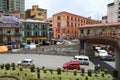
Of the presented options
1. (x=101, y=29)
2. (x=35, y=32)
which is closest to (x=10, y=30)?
(x=35, y=32)

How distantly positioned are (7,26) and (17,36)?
4.35m

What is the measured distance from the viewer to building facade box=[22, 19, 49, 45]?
9200 centimetres

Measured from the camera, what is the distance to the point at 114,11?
385 ft

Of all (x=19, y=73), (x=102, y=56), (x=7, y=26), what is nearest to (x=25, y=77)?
(x=19, y=73)

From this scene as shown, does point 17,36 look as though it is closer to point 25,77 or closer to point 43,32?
point 43,32

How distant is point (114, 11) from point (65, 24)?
21733mm

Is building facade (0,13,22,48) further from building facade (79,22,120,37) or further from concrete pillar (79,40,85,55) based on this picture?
concrete pillar (79,40,85,55)

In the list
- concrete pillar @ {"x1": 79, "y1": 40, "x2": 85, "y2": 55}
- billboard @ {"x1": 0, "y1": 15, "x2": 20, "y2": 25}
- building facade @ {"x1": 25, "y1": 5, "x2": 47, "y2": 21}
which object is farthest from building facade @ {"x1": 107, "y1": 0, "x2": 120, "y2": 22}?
billboard @ {"x1": 0, "y1": 15, "x2": 20, "y2": 25}

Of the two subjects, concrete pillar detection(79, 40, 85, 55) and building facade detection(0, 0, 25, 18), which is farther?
building facade detection(0, 0, 25, 18)

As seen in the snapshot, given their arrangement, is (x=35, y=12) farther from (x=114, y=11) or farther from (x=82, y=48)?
(x=82, y=48)

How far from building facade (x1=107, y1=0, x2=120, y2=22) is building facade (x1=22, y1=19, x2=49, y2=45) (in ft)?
110

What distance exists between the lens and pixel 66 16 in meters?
109

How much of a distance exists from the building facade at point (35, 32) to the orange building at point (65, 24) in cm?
1571

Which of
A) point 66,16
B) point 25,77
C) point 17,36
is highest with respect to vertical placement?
point 66,16
